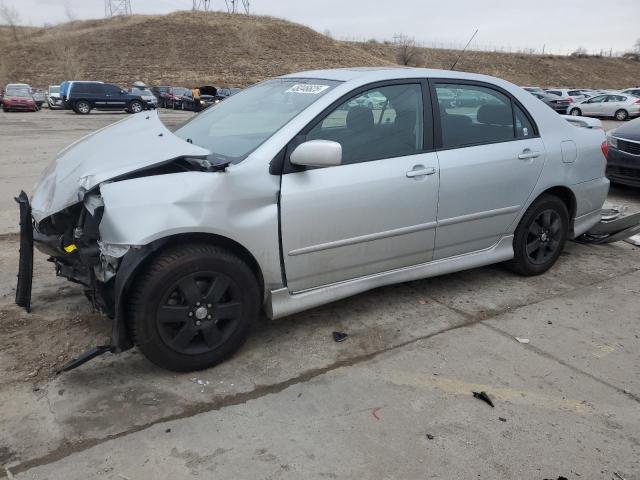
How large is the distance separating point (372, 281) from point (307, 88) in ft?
4.54

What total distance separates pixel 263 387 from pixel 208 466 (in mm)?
658

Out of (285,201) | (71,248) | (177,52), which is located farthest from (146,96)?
(285,201)

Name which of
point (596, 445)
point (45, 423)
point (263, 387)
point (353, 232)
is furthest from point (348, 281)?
point (45, 423)

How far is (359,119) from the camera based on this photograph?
3.46 metres

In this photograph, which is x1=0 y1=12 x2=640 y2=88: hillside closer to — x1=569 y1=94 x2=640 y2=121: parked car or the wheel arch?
x1=569 y1=94 x2=640 y2=121: parked car

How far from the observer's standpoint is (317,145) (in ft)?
9.71

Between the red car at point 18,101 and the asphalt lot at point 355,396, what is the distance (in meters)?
27.3

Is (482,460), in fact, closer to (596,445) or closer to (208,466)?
(596,445)

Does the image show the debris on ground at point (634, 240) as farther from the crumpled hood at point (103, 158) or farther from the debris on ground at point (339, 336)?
the crumpled hood at point (103, 158)

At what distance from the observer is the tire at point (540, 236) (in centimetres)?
431

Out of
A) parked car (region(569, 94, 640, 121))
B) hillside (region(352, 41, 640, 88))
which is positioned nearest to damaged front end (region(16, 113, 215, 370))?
parked car (region(569, 94, 640, 121))

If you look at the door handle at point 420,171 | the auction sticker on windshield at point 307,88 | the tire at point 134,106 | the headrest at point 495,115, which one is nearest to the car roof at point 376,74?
the auction sticker on windshield at point 307,88

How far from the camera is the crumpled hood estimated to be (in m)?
2.88

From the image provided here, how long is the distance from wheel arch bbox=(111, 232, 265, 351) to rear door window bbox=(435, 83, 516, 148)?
1.86 m
